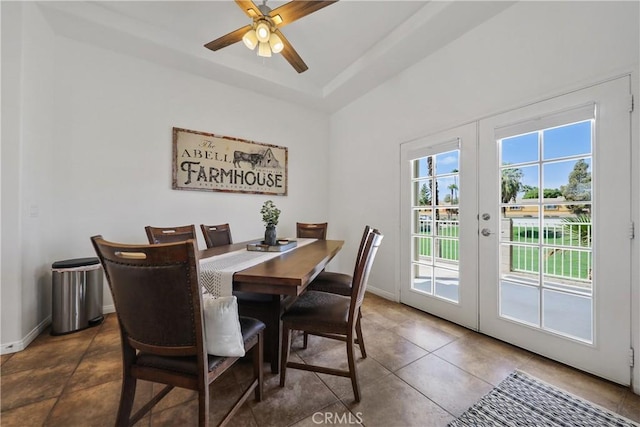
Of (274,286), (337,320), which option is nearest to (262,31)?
(274,286)

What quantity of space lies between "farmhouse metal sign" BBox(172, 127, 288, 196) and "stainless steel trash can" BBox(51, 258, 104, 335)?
1206 mm

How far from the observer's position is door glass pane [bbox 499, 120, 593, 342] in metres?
1.72

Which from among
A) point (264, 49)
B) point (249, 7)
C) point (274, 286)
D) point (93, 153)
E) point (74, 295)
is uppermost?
point (249, 7)

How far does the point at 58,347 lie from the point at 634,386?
412cm

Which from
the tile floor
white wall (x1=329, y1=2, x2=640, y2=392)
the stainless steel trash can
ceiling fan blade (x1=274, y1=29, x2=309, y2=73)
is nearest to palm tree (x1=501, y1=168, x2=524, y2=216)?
white wall (x1=329, y1=2, x2=640, y2=392)

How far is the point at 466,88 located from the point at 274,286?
2.58 meters

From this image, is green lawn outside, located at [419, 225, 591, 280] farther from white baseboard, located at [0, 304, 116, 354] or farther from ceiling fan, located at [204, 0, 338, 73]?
white baseboard, located at [0, 304, 116, 354]

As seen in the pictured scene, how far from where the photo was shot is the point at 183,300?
34.9 inches

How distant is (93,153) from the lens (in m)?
2.58

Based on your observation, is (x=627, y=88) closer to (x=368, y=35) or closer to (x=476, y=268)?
(x=476, y=268)

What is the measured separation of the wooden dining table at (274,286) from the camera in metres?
1.12

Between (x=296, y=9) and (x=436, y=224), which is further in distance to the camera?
(x=436, y=224)

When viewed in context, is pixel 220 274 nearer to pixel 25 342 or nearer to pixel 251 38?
pixel 251 38

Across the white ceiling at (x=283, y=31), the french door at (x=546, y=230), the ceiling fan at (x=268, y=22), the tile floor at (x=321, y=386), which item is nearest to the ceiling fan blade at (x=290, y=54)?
the ceiling fan at (x=268, y=22)
